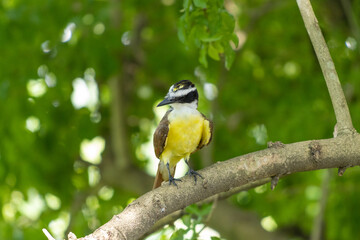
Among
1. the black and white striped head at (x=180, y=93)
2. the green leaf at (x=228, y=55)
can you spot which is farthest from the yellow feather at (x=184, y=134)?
the green leaf at (x=228, y=55)

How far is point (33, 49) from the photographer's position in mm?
5758

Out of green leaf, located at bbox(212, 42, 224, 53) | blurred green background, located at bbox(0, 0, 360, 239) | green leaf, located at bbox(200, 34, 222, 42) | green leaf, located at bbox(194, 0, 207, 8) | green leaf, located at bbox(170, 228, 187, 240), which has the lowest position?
green leaf, located at bbox(170, 228, 187, 240)

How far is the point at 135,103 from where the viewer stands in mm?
7832

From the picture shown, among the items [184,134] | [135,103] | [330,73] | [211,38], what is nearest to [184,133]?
[184,134]

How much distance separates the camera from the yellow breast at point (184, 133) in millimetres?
3818

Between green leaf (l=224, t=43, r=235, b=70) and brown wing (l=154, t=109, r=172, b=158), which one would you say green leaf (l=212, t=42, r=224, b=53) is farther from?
brown wing (l=154, t=109, r=172, b=158)

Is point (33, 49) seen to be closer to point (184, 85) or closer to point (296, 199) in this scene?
point (184, 85)

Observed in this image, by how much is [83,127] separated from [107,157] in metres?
1.29

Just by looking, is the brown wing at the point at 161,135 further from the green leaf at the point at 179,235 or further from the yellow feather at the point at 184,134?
the green leaf at the point at 179,235

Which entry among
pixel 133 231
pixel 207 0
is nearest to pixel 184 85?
pixel 207 0

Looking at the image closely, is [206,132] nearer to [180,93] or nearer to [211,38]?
[180,93]

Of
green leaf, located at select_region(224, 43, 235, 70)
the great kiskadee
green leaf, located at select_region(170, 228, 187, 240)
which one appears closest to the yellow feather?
the great kiskadee

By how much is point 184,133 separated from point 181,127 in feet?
0.16

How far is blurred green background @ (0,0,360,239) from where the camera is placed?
565 centimetres
